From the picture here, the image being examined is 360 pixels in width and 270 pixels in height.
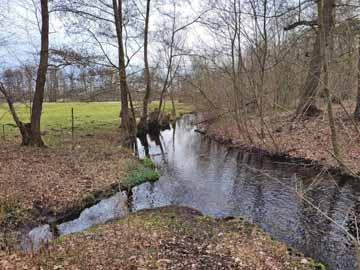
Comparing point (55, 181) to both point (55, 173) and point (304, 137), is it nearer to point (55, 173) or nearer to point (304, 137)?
point (55, 173)

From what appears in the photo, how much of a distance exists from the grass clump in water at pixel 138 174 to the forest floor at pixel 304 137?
653cm

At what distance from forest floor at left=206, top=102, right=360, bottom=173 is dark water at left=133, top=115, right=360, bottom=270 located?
1.05m

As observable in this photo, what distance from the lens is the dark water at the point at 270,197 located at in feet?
24.1

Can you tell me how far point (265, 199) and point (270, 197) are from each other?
24 centimetres

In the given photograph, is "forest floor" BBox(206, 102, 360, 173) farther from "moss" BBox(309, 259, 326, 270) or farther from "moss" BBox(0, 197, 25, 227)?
"moss" BBox(0, 197, 25, 227)

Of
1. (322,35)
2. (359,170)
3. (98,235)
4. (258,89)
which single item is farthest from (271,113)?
(98,235)

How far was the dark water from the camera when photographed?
7.36m

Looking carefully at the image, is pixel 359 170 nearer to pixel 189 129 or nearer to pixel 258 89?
pixel 258 89

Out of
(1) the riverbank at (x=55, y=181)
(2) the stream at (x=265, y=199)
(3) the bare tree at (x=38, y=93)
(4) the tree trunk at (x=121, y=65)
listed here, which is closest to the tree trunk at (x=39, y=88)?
(3) the bare tree at (x=38, y=93)

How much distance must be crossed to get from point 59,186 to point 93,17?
41.5ft

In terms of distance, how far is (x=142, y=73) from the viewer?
73.5ft

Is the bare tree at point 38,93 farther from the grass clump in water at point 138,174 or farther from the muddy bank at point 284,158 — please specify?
the muddy bank at point 284,158

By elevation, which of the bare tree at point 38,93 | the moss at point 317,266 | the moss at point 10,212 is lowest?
the moss at point 317,266

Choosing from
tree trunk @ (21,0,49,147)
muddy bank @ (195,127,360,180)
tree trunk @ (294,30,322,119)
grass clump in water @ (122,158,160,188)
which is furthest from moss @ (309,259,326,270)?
tree trunk @ (21,0,49,147)
